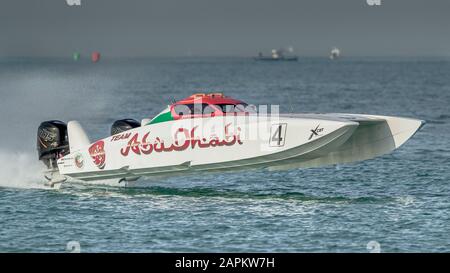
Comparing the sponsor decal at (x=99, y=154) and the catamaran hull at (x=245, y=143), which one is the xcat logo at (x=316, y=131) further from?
the sponsor decal at (x=99, y=154)

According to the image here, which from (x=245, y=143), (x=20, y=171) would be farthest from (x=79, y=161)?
(x=245, y=143)

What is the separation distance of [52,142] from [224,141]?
490 centimetres

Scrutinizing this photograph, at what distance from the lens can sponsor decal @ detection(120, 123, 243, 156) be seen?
21.2 meters

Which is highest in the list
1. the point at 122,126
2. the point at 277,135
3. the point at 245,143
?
the point at 122,126

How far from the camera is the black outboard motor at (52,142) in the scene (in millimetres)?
23688

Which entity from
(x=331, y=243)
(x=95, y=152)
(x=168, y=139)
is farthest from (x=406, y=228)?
(x=95, y=152)

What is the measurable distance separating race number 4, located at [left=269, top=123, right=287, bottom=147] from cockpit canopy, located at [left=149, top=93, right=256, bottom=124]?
1.03 metres

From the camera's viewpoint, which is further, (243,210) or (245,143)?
(245,143)

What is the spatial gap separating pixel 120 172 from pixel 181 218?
3.64m

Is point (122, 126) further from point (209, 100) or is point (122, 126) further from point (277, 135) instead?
point (277, 135)

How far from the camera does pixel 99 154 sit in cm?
2281

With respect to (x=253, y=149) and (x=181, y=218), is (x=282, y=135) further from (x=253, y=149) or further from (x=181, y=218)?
(x=181, y=218)

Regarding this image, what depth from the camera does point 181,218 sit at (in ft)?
64.1
